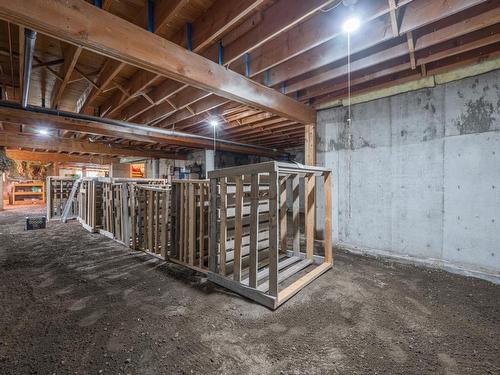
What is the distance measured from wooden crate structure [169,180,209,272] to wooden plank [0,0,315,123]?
1221mm

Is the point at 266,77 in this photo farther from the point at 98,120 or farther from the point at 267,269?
the point at 98,120

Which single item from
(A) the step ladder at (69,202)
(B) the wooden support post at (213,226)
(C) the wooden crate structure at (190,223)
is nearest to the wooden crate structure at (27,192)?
(A) the step ladder at (69,202)

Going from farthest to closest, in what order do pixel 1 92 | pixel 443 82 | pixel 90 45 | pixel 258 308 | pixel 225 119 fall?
pixel 225 119, pixel 1 92, pixel 443 82, pixel 258 308, pixel 90 45

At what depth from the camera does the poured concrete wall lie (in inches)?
106

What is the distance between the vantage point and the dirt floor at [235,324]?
57.5 inches

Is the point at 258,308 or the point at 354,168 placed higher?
the point at 354,168

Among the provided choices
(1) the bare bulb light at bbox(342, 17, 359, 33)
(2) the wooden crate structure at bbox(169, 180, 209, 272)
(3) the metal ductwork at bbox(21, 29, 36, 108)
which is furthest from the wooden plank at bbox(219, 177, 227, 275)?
(3) the metal ductwork at bbox(21, 29, 36, 108)

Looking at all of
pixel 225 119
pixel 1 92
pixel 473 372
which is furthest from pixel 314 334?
pixel 1 92

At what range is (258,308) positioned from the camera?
208 centimetres

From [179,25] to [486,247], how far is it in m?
4.37

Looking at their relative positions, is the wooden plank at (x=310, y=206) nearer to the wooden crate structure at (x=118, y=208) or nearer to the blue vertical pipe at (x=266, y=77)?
the blue vertical pipe at (x=266, y=77)

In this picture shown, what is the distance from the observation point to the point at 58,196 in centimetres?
653

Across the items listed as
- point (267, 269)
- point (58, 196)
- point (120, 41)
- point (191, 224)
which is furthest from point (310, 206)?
point (58, 196)

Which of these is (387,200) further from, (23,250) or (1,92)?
(1,92)
